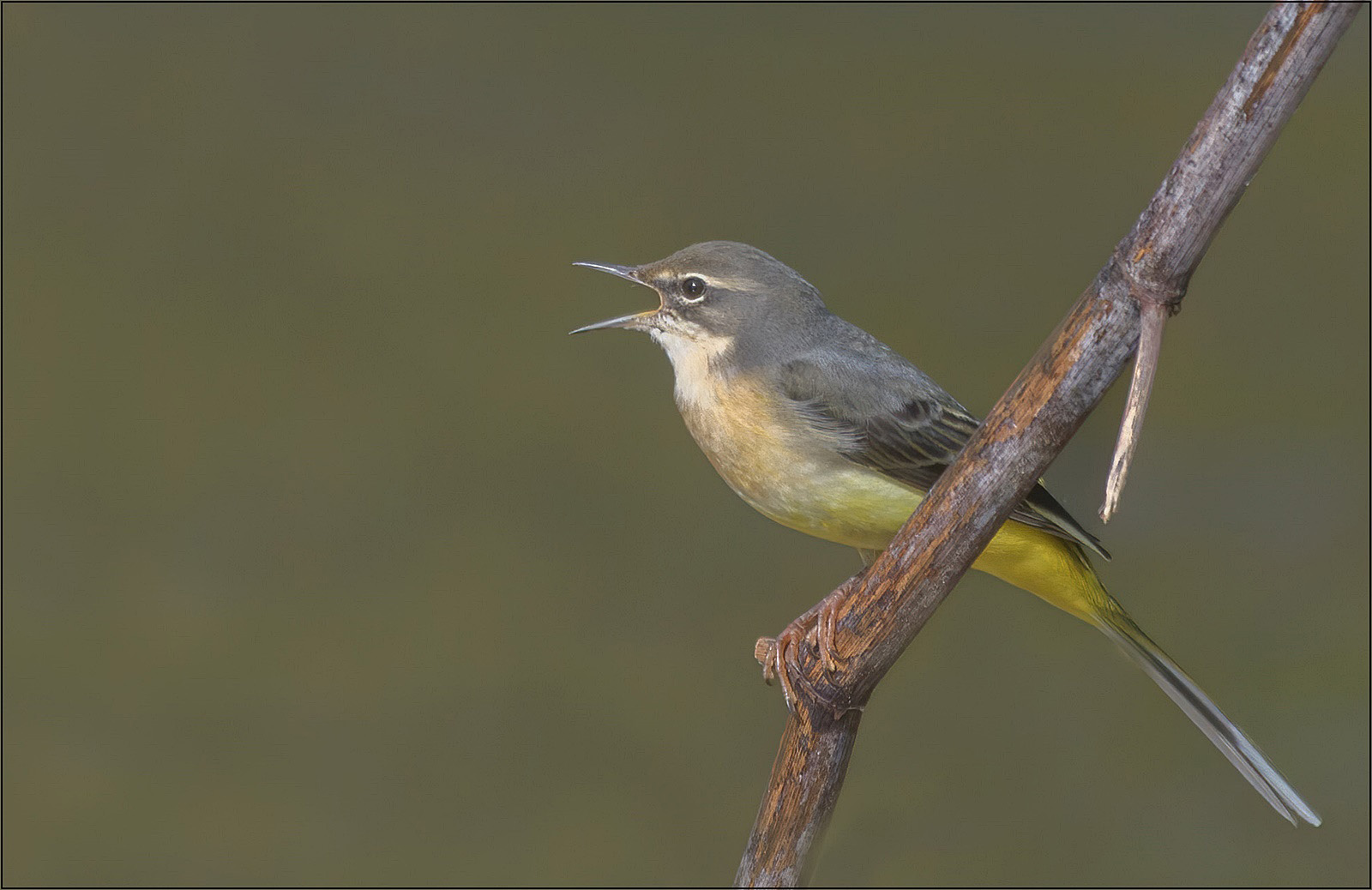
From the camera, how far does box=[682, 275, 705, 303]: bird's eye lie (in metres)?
2.19

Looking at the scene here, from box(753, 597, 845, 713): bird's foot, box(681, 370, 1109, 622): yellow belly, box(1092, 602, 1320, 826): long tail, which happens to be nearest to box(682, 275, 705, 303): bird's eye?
box(681, 370, 1109, 622): yellow belly

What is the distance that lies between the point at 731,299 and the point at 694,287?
7cm

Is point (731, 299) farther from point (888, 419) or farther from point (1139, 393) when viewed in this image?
point (1139, 393)

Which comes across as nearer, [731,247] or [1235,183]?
[1235,183]

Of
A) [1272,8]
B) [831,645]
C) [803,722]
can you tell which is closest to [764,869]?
[803,722]

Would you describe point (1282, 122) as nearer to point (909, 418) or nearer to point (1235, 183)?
point (1235, 183)

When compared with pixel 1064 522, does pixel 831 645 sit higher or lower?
lower

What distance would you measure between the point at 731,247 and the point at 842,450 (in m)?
0.42

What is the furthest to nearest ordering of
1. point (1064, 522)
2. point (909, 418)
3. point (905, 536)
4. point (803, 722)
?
point (909, 418) → point (1064, 522) → point (803, 722) → point (905, 536)

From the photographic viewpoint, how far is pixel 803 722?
1.82 meters

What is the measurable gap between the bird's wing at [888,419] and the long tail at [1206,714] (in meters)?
0.20

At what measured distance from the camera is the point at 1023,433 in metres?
1.41

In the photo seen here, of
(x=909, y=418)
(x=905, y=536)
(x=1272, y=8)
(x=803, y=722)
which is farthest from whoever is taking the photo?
(x=909, y=418)

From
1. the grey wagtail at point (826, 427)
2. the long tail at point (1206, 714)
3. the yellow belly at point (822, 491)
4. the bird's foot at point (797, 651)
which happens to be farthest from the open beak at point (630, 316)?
the long tail at point (1206, 714)
